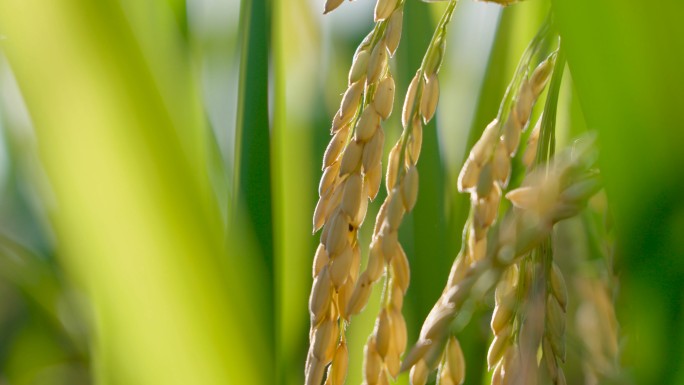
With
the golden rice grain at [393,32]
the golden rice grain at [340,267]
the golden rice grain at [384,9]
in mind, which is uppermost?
the golden rice grain at [384,9]

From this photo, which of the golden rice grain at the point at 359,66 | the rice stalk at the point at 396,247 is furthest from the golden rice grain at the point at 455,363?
the golden rice grain at the point at 359,66

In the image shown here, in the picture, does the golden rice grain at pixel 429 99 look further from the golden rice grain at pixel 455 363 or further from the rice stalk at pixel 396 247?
the golden rice grain at pixel 455 363

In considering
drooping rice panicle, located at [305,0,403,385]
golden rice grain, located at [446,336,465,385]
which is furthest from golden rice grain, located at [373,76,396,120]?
golden rice grain, located at [446,336,465,385]

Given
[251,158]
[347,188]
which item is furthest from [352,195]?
[251,158]

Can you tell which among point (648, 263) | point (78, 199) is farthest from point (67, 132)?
point (648, 263)

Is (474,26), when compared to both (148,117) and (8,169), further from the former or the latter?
(8,169)

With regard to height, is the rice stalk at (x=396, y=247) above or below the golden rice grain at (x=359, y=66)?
below

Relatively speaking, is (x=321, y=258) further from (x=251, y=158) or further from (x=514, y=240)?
(x=251, y=158)

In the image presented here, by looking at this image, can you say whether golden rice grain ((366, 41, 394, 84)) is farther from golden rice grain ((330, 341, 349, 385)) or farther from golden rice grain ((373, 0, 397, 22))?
golden rice grain ((330, 341, 349, 385))
